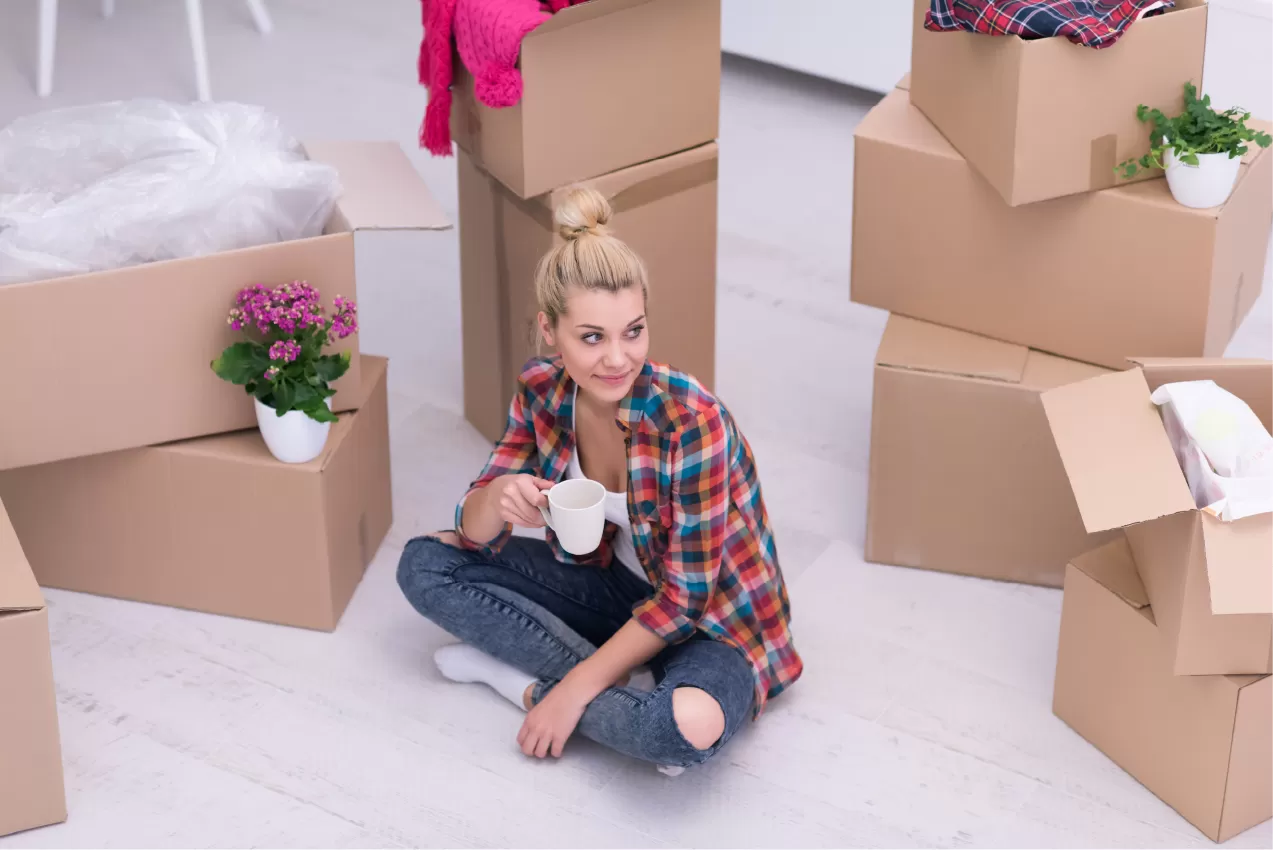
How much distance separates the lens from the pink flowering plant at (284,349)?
1850 millimetres

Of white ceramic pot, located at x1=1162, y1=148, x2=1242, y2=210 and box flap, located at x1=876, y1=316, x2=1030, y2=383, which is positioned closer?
white ceramic pot, located at x1=1162, y1=148, x2=1242, y2=210

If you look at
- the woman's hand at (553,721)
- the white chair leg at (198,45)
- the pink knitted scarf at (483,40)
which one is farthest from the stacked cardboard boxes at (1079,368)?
Answer: the white chair leg at (198,45)

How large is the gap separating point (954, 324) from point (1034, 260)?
15cm

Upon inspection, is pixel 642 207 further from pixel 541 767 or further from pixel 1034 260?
pixel 541 767

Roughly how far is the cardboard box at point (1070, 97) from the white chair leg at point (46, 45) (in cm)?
226

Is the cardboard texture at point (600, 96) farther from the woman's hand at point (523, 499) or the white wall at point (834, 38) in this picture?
the white wall at point (834, 38)

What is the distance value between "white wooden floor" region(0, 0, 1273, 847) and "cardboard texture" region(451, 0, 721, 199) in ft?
1.64

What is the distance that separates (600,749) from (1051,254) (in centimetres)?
80

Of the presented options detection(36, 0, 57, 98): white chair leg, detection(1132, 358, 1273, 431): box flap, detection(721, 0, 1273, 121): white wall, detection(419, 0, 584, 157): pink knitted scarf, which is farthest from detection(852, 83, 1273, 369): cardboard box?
detection(36, 0, 57, 98): white chair leg

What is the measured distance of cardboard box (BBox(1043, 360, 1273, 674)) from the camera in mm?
1544

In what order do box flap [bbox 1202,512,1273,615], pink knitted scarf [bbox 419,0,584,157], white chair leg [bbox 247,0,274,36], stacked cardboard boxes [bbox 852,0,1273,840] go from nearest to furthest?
box flap [bbox 1202,512,1273,615] → stacked cardboard boxes [bbox 852,0,1273,840] → pink knitted scarf [bbox 419,0,584,157] → white chair leg [bbox 247,0,274,36]

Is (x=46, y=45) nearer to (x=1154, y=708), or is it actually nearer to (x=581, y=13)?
(x=581, y=13)

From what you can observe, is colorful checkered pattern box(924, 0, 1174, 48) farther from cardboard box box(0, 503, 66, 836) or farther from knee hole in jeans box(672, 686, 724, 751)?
cardboard box box(0, 503, 66, 836)

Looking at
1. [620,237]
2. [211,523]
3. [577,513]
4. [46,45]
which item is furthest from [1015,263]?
[46,45]
